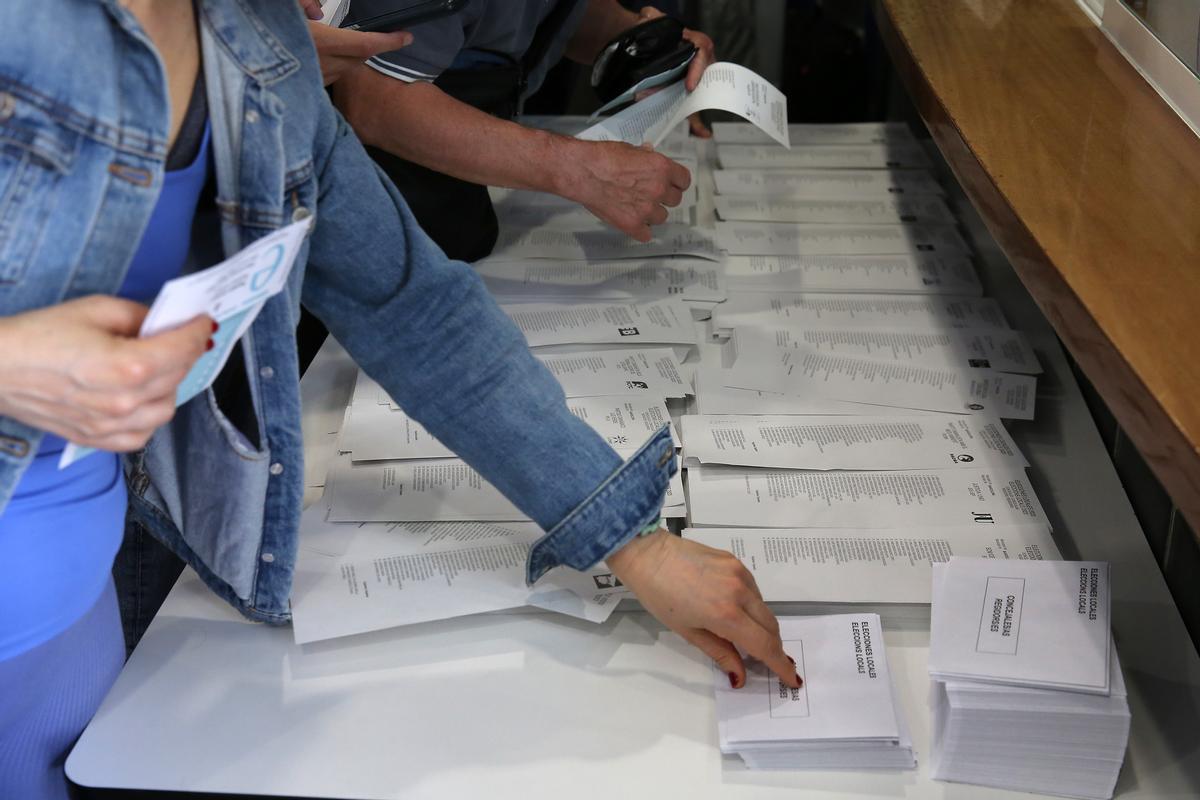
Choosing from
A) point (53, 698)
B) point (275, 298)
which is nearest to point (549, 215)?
point (275, 298)

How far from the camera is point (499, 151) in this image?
171 centimetres

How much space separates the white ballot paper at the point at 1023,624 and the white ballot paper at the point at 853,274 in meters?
0.76

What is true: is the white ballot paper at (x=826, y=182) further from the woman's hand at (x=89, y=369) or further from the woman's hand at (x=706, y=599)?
the woman's hand at (x=89, y=369)

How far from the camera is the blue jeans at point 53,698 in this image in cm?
93

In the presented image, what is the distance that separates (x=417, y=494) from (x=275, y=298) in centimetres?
42

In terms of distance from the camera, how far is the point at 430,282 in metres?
1.05

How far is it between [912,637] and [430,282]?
1.86 ft

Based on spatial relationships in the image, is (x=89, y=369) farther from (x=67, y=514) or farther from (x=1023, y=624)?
(x=1023, y=624)

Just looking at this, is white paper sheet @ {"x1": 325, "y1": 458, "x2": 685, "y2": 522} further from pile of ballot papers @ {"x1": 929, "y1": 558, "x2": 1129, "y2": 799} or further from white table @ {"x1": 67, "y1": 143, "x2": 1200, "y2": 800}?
pile of ballot papers @ {"x1": 929, "y1": 558, "x2": 1129, "y2": 799}

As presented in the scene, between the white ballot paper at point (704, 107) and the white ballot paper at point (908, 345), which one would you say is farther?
the white ballot paper at point (704, 107)

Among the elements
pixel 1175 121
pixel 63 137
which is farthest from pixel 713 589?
pixel 1175 121

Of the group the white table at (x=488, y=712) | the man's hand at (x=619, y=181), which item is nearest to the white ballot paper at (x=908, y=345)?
the man's hand at (x=619, y=181)

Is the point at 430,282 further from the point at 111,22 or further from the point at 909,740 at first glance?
the point at 909,740

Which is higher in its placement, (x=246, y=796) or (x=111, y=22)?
(x=111, y=22)
